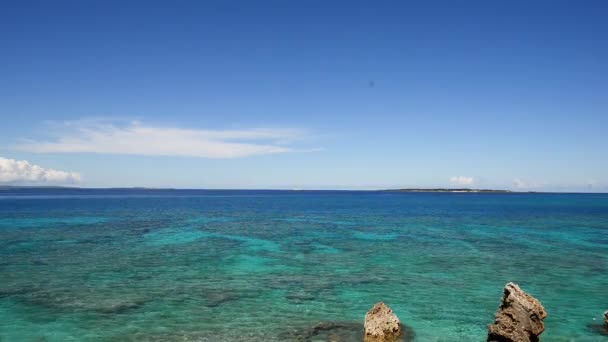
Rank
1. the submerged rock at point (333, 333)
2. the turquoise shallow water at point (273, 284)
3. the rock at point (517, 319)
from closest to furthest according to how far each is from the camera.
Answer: the rock at point (517, 319) → the submerged rock at point (333, 333) → the turquoise shallow water at point (273, 284)

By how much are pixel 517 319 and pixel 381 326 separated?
15.4 feet

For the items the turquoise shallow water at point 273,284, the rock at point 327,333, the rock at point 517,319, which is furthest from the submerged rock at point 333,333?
the rock at point 517,319

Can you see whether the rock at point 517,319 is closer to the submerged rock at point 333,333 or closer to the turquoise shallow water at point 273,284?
the turquoise shallow water at point 273,284

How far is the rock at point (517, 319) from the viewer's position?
14.0 m

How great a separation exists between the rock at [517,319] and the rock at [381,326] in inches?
141

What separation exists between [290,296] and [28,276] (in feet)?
54.9

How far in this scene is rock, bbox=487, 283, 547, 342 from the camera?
45.8ft

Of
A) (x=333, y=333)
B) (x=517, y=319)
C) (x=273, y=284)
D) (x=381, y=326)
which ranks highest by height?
(x=517, y=319)

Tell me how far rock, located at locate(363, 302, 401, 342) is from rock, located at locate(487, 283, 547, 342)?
358 cm

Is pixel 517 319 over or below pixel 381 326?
over

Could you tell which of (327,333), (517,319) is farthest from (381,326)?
(517,319)

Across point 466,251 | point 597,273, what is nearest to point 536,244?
point 466,251

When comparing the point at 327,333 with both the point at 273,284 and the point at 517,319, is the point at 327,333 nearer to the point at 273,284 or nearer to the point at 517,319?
the point at 517,319

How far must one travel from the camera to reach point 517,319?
14.0 metres
